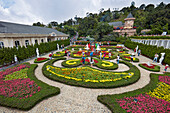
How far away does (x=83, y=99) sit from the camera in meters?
6.76

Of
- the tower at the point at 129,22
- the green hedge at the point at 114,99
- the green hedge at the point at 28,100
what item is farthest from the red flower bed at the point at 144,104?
the tower at the point at 129,22

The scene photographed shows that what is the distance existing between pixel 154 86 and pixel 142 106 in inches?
142

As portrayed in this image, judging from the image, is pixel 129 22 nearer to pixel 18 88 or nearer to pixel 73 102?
pixel 73 102

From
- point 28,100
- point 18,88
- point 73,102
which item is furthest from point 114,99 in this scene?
point 18,88

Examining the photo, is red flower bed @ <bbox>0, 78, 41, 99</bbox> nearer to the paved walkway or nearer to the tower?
the paved walkway

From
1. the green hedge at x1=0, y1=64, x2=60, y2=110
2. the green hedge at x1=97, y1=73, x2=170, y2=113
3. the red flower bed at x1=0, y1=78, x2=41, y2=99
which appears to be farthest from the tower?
the red flower bed at x1=0, y1=78, x2=41, y2=99

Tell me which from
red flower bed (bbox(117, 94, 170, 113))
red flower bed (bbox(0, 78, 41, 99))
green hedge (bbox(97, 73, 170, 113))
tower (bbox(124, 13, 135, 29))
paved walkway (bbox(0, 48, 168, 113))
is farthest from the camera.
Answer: tower (bbox(124, 13, 135, 29))

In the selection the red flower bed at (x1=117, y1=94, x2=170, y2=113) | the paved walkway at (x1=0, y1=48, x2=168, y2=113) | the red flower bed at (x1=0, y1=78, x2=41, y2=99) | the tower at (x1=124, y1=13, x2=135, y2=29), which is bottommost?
the paved walkway at (x1=0, y1=48, x2=168, y2=113)

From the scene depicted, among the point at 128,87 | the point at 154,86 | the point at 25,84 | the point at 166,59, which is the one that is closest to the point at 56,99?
the point at 25,84

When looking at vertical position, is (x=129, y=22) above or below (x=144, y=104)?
above

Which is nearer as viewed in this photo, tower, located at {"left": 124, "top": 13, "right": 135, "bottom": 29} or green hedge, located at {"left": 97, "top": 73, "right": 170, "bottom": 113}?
green hedge, located at {"left": 97, "top": 73, "right": 170, "bottom": 113}

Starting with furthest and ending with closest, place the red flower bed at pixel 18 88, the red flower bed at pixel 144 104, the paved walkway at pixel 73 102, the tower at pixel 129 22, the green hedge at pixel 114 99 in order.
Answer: the tower at pixel 129 22 → the red flower bed at pixel 18 88 → the paved walkway at pixel 73 102 → the green hedge at pixel 114 99 → the red flower bed at pixel 144 104

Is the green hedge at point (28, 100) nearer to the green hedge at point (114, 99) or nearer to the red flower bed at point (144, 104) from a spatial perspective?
the green hedge at point (114, 99)

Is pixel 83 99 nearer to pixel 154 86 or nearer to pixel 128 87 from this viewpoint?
pixel 128 87
